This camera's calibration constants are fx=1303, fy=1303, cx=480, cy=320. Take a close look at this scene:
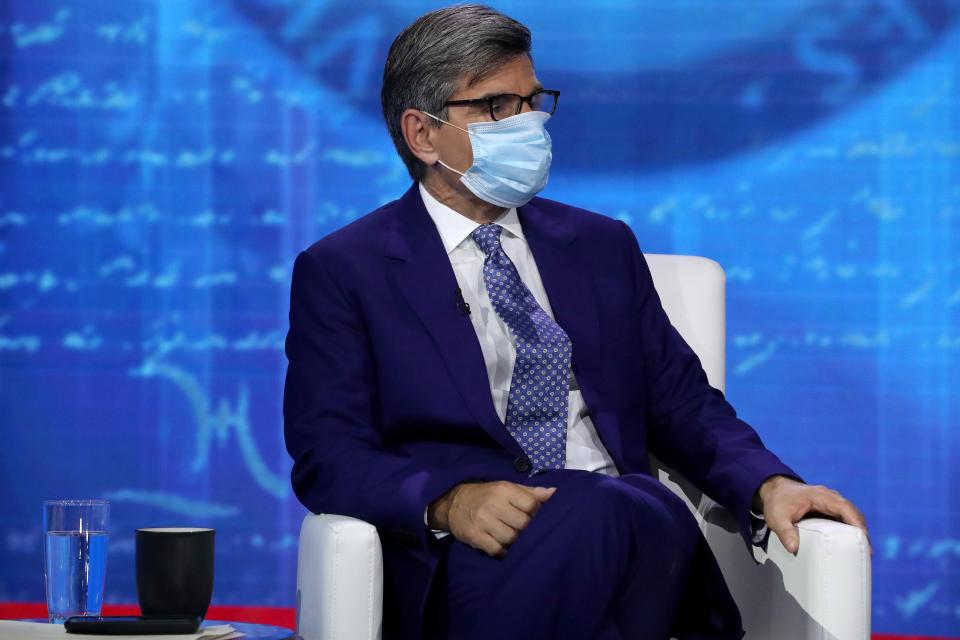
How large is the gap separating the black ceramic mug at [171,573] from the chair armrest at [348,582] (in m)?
0.16

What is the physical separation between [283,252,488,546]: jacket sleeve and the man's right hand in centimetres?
4

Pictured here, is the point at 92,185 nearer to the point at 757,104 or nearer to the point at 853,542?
the point at 757,104

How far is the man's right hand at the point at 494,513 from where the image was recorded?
1.72 m

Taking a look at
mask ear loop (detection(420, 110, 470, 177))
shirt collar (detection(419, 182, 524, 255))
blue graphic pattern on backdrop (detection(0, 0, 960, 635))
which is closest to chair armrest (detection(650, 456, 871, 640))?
shirt collar (detection(419, 182, 524, 255))

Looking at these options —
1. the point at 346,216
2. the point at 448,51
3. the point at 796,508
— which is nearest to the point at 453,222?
the point at 448,51

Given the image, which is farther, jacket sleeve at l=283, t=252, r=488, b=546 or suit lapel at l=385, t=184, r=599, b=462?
suit lapel at l=385, t=184, r=599, b=462

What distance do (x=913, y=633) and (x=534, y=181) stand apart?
6.40 feet

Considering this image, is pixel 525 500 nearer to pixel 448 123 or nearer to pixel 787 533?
pixel 787 533

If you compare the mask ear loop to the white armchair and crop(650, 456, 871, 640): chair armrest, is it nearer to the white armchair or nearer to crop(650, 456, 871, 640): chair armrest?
the white armchair

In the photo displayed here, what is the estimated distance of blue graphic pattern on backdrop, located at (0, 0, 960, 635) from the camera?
3441 mm

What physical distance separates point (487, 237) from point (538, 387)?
0.30 m

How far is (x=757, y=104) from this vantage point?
11.4 ft

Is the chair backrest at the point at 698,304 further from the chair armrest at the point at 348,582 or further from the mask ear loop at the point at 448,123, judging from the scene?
the chair armrest at the point at 348,582

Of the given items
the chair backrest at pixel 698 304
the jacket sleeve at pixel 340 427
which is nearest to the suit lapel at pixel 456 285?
the jacket sleeve at pixel 340 427
